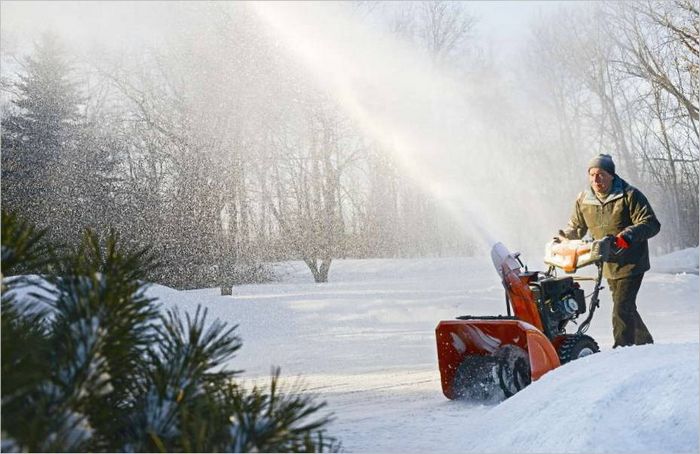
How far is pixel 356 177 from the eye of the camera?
24859 millimetres

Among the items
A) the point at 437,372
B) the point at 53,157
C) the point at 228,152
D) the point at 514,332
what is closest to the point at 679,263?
the point at 228,152

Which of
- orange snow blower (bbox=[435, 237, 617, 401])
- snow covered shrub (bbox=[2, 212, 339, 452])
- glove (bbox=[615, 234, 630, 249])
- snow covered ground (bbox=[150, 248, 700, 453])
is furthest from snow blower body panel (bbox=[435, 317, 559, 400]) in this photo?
snow covered shrub (bbox=[2, 212, 339, 452])

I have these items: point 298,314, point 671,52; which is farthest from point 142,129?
point 671,52

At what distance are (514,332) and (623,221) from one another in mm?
1522

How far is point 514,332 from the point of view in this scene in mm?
4996

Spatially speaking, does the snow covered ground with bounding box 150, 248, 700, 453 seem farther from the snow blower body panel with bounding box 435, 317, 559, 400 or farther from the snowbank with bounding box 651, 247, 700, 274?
the snowbank with bounding box 651, 247, 700, 274

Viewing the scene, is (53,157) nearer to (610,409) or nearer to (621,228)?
(621,228)

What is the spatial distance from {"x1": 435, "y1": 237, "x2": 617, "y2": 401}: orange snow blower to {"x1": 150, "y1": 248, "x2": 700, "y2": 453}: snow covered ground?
22 centimetres

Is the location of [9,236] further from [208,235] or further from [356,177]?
→ [356,177]

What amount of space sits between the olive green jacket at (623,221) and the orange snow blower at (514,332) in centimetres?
44

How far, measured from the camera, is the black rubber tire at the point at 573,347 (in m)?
5.17

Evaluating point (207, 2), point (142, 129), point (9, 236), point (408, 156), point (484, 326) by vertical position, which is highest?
point (207, 2)

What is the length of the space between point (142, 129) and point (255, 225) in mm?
3550

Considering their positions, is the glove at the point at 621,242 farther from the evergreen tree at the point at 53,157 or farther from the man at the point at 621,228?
the evergreen tree at the point at 53,157
